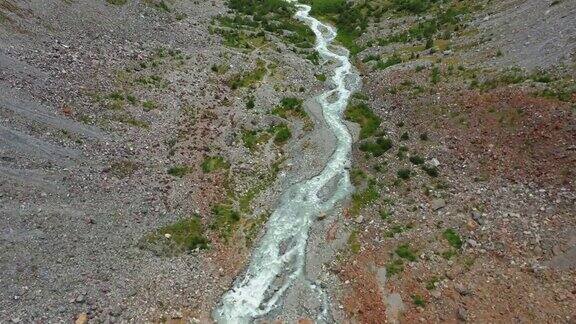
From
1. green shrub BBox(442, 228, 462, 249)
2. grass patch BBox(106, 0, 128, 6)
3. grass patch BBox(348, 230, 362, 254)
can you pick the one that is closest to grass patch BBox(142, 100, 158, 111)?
grass patch BBox(106, 0, 128, 6)

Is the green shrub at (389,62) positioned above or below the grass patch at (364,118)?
above

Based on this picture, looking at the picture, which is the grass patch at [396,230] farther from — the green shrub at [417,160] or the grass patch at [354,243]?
the green shrub at [417,160]

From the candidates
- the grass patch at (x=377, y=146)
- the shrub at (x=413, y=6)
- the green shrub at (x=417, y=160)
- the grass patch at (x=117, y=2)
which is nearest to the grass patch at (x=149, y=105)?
the grass patch at (x=377, y=146)

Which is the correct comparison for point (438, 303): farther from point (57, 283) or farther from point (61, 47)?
point (61, 47)

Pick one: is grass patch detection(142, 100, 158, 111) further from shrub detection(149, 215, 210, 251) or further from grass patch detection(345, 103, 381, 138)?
grass patch detection(345, 103, 381, 138)

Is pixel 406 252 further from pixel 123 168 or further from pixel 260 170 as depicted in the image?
pixel 123 168

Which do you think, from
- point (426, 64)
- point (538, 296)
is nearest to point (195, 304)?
point (538, 296)
